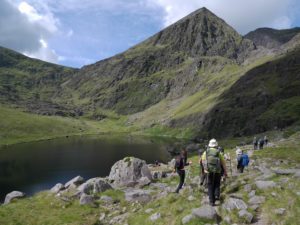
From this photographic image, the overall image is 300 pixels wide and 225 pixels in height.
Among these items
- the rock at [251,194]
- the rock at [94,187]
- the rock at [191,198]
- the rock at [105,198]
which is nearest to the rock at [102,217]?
the rock at [105,198]

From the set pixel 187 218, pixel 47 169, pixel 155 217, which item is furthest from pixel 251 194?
pixel 47 169

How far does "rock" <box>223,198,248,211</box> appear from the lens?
19234 mm

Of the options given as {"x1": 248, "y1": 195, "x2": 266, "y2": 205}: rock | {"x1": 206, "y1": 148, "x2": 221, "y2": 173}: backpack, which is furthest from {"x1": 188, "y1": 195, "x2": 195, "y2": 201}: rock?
{"x1": 248, "y1": 195, "x2": 266, "y2": 205}: rock

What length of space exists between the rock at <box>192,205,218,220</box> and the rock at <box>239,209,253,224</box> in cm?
128

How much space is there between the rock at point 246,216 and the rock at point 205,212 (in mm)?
1281

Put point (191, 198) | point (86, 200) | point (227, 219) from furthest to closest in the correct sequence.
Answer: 1. point (86, 200)
2. point (191, 198)
3. point (227, 219)

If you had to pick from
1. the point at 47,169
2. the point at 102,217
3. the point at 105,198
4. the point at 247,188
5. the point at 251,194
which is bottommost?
the point at 47,169

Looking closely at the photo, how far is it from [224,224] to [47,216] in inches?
593

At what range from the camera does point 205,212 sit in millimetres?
19062

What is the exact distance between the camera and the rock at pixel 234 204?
757 inches

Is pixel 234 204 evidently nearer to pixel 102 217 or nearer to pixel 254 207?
pixel 254 207

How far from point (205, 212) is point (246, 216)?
213 centimetres

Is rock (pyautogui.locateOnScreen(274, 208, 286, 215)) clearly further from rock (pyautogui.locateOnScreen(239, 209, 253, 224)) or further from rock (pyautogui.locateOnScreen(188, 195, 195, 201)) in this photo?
rock (pyautogui.locateOnScreen(188, 195, 195, 201))

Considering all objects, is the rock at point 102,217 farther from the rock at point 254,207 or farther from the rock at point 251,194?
the rock at point 254,207
